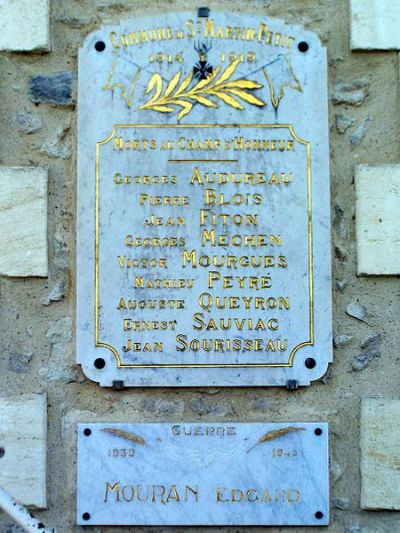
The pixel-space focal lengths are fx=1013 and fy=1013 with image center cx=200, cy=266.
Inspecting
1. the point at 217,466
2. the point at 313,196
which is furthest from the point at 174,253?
the point at 217,466

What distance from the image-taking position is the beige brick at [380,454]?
4.03 meters

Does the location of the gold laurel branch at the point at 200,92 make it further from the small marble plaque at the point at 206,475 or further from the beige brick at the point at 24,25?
the small marble plaque at the point at 206,475

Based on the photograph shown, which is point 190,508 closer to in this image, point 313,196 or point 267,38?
point 313,196

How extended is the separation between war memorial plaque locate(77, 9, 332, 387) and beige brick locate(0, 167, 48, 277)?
0.52 feet

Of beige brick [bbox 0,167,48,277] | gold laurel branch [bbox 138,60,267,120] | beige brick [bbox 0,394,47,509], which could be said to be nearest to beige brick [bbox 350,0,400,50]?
gold laurel branch [bbox 138,60,267,120]

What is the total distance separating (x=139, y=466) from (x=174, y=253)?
2.84 ft

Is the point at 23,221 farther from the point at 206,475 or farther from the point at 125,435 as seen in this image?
the point at 206,475

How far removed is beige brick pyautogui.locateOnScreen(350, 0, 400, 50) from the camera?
167 inches

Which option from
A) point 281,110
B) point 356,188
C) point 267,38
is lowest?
point 356,188

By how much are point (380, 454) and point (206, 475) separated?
0.70m

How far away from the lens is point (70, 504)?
4.07m

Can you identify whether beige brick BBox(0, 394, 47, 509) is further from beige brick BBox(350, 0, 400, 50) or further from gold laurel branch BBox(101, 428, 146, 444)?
beige brick BBox(350, 0, 400, 50)

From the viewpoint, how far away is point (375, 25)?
425cm

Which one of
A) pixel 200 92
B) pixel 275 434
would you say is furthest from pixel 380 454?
pixel 200 92
